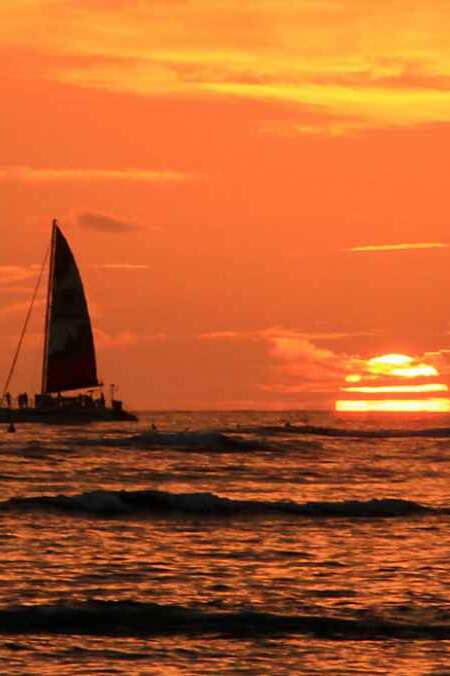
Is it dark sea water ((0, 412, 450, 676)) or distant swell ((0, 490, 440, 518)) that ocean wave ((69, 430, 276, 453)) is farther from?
distant swell ((0, 490, 440, 518))

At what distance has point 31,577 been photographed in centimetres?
3119

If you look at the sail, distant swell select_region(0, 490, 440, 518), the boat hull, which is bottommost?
distant swell select_region(0, 490, 440, 518)

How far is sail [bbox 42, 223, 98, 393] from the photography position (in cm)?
14462

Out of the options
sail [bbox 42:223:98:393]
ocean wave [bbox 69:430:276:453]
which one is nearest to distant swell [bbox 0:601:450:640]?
ocean wave [bbox 69:430:276:453]

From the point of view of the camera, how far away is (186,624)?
26.8 meters

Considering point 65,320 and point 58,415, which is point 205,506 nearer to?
point 58,415

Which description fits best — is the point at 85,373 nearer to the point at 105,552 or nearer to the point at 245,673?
the point at 105,552

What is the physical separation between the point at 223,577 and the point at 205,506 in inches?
690

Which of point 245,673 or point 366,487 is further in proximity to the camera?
point 366,487

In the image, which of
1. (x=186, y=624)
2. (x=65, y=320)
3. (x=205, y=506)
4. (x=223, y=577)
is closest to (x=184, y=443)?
(x=65, y=320)

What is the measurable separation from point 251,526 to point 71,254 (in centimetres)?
10358

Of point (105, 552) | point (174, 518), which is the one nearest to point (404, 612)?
point (105, 552)

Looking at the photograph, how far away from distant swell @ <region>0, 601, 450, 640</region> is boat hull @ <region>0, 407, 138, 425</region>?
362 ft

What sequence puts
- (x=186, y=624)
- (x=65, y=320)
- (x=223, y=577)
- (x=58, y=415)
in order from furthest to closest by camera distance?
1. (x=65, y=320)
2. (x=58, y=415)
3. (x=223, y=577)
4. (x=186, y=624)
